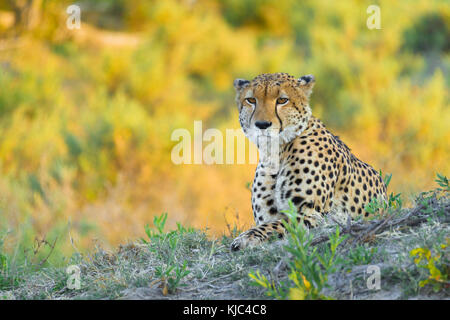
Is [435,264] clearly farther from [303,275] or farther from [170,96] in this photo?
[170,96]

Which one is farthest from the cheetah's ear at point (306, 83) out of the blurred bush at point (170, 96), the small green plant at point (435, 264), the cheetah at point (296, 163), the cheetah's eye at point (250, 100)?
the blurred bush at point (170, 96)

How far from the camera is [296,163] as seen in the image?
12.9 feet

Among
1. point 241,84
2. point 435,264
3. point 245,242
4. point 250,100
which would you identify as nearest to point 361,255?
point 435,264

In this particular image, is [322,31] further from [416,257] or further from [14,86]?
[416,257]

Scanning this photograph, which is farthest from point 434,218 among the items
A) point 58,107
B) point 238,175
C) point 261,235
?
point 58,107

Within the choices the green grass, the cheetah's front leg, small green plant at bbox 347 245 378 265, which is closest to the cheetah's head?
the cheetah's front leg

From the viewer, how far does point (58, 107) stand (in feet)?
40.2

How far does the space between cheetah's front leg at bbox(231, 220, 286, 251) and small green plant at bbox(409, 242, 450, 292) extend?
39.0 inches

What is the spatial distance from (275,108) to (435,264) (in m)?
1.59

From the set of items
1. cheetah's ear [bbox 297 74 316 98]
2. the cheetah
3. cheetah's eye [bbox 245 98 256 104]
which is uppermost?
cheetah's ear [bbox 297 74 316 98]

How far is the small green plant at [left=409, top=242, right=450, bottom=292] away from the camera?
8.43 feet

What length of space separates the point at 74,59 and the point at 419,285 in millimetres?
14489

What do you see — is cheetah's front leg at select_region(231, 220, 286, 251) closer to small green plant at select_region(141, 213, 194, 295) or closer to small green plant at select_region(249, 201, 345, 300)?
small green plant at select_region(141, 213, 194, 295)
